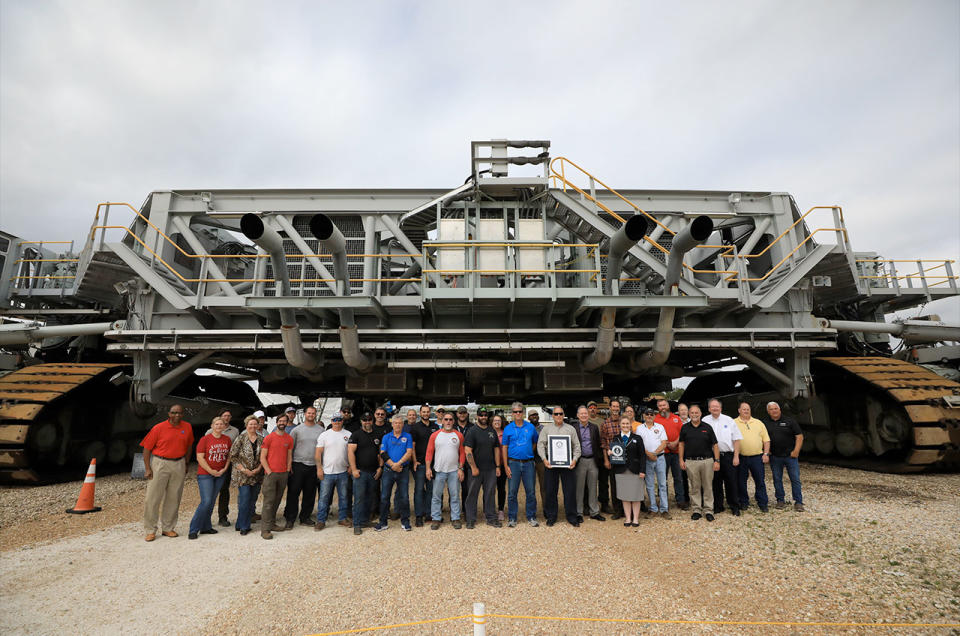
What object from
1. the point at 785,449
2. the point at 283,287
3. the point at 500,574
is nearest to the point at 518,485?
the point at 500,574

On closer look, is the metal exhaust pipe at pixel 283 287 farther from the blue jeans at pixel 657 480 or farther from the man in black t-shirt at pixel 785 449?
the man in black t-shirt at pixel 785 449

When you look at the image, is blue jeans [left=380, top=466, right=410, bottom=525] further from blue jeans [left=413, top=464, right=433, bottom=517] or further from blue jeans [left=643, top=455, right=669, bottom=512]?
blue jeans [left=643, top=455, right=669, bottom=512]

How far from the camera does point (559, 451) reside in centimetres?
625

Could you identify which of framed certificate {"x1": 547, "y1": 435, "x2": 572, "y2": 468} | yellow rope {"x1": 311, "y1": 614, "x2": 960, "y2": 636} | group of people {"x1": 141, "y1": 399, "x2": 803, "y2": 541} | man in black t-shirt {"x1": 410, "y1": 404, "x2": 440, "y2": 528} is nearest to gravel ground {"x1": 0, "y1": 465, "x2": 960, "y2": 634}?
yellow rope {"x1": 311, "y1": 614, "x2": 960, "y2": 636}

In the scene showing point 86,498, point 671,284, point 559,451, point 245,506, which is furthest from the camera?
point 671,284

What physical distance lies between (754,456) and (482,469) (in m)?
3.91

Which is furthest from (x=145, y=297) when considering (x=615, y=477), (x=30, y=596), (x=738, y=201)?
(x=738, y=201)

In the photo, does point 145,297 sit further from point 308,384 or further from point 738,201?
point 738,201

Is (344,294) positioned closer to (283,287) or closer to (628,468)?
(283,287)

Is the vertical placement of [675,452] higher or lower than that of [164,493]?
higher

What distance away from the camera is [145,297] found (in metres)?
9.08

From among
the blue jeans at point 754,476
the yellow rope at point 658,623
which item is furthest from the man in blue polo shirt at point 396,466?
the blue jeans at point 754,476

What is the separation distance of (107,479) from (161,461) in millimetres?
5746

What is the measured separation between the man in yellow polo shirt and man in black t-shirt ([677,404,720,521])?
440 millimetres
